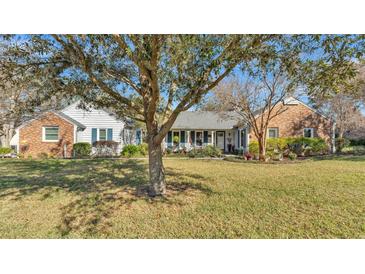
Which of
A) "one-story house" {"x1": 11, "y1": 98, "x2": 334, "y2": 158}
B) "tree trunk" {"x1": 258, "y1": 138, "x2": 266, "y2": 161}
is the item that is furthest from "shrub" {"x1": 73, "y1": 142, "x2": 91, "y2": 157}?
"tree trunk" {"x1": 258, "y1": 138, "x2": 266, "y2": 161}

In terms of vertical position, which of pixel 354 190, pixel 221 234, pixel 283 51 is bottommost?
pixel 221 234

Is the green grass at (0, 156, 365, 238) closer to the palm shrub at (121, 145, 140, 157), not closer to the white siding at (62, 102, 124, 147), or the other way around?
the palm shrub at (121, 145, 140, 157)

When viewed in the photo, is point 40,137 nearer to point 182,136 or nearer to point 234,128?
point 182,136

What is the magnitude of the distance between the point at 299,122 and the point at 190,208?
13.4 metres

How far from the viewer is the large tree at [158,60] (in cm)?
303

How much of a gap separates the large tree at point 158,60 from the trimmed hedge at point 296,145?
385 inches

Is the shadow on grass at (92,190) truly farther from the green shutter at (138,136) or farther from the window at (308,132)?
the window at (308,132)

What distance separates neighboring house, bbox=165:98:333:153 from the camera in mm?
13883

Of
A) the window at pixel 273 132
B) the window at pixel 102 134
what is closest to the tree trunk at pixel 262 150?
the window at pixel 273 132

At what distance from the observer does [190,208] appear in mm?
3871

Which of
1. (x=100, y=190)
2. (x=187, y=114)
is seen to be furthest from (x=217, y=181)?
(x=187, y=114)

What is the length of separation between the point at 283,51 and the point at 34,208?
19.4 feet

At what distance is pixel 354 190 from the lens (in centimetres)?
462
